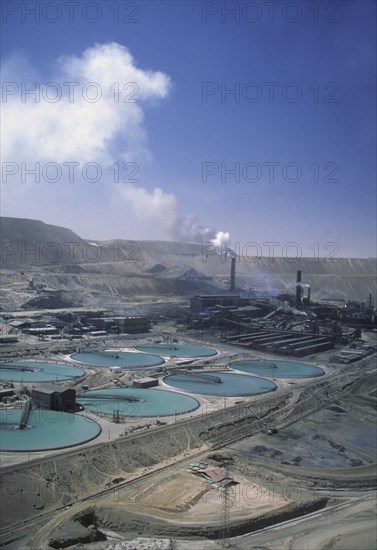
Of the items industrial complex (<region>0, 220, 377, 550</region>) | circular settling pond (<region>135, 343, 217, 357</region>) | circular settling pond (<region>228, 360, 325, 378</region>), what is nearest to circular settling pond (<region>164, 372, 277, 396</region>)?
industrial complex (<region>0, 220, 377, 550</region>)

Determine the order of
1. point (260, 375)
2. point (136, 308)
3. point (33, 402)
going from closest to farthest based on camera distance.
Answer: point (33, 402) < point (260, 375) < point (136, 308)

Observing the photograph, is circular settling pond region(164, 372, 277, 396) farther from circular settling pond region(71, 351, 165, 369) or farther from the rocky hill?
the rocky hill

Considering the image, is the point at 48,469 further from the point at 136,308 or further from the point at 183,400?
the point at 136,308

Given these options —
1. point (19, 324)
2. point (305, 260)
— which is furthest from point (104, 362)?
point (305, 260)

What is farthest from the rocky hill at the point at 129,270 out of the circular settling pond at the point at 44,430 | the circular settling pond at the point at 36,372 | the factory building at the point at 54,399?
the circular settling pond at the point at 44,430

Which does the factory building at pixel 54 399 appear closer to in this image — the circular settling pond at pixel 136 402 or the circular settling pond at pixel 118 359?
the circular settling pond at pixel 136 402
